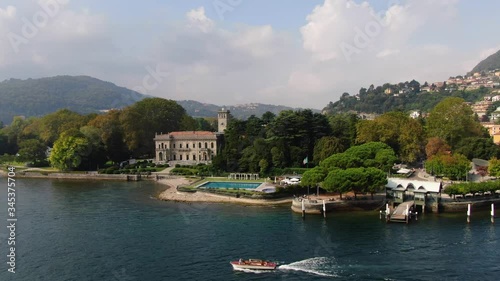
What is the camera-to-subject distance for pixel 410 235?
35781 millimetres

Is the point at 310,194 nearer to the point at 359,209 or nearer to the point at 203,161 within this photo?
the point at 359,209

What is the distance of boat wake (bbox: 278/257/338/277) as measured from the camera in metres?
27.7

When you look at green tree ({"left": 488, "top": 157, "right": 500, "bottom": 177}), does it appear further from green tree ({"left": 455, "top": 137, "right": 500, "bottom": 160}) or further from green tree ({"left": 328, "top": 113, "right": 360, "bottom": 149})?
green tree ({"left": 328, "top": 113, "right": 360, "bottom": 149})

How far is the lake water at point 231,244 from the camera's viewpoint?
92.4ft

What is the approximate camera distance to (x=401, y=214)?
134 ft

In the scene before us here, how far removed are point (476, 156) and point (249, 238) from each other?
4471 cm

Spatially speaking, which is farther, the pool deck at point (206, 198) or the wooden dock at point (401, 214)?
the pool deck at point (206, 198)

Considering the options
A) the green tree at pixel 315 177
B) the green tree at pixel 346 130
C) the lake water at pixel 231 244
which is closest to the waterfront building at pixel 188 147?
the green tree at pixel 346 130

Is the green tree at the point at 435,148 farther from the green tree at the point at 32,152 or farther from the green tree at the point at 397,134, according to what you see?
the green tree at the point at 32,152

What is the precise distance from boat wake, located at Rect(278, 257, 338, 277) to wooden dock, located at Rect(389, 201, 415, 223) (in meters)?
12.8

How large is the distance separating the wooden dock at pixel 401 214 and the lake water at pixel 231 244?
124 centimetres

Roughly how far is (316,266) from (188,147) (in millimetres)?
Answer: 55748

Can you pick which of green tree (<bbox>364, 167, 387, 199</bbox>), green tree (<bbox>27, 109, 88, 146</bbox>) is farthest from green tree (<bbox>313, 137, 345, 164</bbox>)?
green tree (<bbox>27, 109, 88, 146</bbox>)

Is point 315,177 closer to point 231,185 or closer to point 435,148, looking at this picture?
point 231,185
